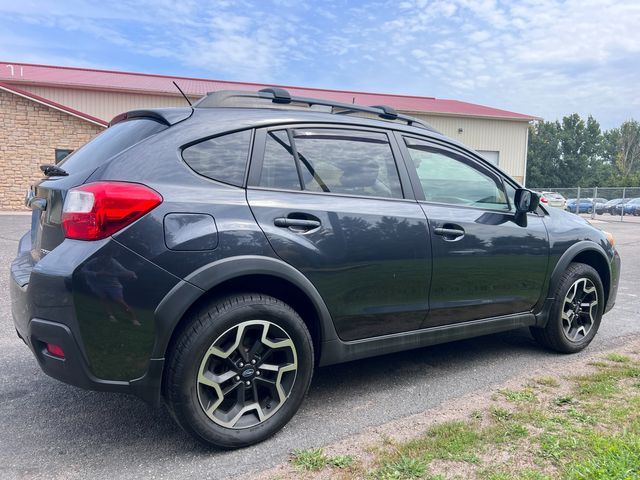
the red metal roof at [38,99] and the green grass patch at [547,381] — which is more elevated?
the red metal roof at [38,99]

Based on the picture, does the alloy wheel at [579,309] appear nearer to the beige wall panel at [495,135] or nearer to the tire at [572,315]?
the tire at [572,315]

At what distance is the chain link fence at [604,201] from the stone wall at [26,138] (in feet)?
77.3

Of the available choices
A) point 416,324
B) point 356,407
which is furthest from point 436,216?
point 356,407

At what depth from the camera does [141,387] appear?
2383 mm

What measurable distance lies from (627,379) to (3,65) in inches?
1155

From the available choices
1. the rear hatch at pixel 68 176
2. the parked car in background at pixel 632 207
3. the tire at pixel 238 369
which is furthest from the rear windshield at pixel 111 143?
the parked car in background at pixel 632 207

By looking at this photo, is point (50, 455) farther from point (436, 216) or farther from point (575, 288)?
point (575, 288)

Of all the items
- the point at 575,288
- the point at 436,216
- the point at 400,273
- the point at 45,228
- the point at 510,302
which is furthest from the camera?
the point at 575,288

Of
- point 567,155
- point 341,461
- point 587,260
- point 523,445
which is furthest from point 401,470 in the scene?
point 567,155

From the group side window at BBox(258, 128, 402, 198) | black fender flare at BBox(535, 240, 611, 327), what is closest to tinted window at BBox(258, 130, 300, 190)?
side window at BBox(258, 128, 402, 198)

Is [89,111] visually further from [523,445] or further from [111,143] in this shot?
[523,445]

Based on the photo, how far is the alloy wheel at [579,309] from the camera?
4.09 meters

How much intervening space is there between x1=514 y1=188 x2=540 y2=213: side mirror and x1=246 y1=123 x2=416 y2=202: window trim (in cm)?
98

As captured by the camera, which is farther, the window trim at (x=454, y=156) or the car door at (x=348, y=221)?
the window trim at (x=454, y=156)
